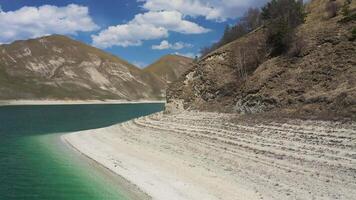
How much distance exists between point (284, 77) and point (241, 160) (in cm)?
1198

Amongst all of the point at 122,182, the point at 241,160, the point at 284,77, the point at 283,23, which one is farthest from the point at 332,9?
the point at 122,182

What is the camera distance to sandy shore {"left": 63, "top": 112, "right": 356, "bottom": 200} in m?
20.0

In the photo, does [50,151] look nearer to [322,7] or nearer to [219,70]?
[219,70]

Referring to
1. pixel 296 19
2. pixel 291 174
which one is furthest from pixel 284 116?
pixel 296 19

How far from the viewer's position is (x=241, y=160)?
25.6 meters

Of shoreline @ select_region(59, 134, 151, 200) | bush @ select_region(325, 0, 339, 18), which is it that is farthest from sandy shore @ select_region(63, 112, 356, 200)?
bush @ select_region(325, 0, 339, 18)

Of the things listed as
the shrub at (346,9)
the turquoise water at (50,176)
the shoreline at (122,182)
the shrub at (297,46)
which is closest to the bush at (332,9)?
the shrub at (346,9)

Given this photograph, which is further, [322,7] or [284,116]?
[322,7]

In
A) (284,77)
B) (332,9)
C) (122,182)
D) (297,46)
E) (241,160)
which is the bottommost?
(122,182)

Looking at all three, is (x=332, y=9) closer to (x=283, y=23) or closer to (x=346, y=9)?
(x=346, y=9)

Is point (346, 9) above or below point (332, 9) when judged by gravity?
below

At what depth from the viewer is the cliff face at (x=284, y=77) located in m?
28.9

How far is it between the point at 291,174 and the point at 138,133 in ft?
77.2

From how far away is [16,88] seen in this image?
184 meters
